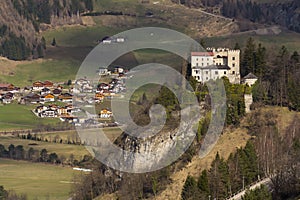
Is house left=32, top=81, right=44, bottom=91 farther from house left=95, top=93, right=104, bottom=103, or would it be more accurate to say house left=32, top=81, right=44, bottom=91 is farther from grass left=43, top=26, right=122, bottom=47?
grass left=43, top=26, right=122, bottom=47

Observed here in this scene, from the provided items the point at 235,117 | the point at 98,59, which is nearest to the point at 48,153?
the point at 235,117

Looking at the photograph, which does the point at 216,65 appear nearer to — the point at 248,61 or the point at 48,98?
the point at 248,61

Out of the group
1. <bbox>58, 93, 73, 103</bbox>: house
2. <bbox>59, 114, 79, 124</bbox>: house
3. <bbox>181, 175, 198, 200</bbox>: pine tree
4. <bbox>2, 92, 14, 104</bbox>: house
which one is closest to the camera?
<bbox>181, 175, 198, 200</bbox>: pine tree

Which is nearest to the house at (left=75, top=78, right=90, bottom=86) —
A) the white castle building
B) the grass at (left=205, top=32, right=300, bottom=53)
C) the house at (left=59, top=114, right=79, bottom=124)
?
the house at (left=59, top=114, right=79, bottom=124)

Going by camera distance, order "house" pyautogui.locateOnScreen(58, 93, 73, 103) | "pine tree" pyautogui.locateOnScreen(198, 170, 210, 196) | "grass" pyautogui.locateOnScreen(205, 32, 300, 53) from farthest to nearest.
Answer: "grass" pyautogui.locateOnScreen(205, 32, 300, 53) → "house" pyautogui.locateOnScreen(58, 93, 73, 103) → "pine tree" pyautogui.locateOnScreen(198, 170, 210, 196)

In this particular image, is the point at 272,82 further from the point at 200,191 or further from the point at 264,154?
the point at 200,191
